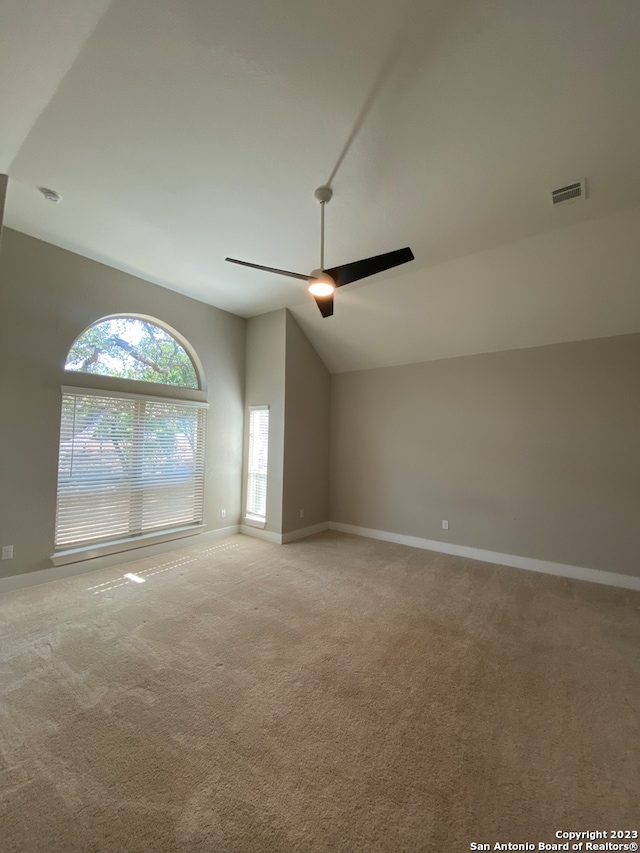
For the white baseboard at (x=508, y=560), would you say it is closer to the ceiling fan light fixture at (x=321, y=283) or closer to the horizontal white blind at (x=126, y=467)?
the horizontal white blind at (x=126, y=467)

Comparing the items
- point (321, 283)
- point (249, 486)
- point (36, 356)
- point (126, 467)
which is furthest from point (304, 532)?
point (36, 356)

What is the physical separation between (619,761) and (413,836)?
1127 millimetres

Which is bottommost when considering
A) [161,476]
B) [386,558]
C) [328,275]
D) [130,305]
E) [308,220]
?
[386,558]

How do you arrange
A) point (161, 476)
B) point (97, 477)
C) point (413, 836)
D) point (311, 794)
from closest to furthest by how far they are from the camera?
1. point (413, 836)
2. point (311, 794)
3. point (97, 477)
4. point (161, 476)

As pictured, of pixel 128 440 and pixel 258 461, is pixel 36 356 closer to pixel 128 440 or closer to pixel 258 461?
pixel 128 440

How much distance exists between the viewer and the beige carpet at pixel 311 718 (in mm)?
1315

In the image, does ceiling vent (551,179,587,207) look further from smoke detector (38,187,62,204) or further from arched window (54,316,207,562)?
arched window (54,316,207,562)

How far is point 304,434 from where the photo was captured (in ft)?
17.2

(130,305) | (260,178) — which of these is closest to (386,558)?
(260,178)

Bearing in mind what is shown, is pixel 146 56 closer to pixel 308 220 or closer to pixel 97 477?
pixel 308 220

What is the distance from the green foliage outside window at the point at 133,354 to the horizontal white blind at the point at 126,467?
0.35 m

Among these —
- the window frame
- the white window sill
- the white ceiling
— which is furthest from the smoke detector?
the white window sill

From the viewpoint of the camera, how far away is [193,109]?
6.60 ft

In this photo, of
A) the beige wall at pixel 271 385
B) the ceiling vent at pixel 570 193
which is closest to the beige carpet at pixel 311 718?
the beige wall at pixel 271 385
